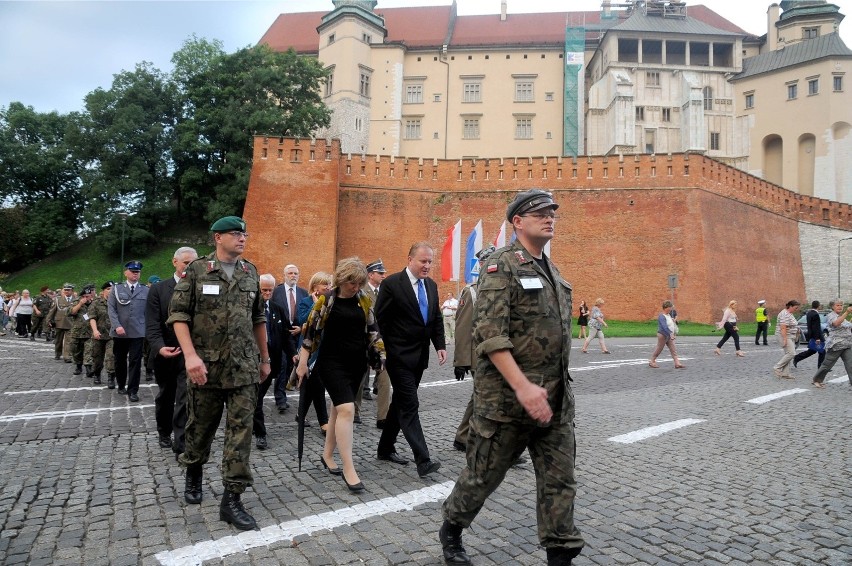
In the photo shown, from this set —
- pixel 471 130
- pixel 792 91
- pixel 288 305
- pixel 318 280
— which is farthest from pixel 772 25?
pixel 318 280

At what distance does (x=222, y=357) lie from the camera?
4.09 m

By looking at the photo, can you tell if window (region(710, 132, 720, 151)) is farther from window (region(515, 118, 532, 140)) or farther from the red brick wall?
the red brick wall

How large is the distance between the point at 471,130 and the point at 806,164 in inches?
1084

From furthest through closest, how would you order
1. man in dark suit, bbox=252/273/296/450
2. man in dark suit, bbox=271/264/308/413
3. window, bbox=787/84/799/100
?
window, bbox=787/84/799/100 → man in dark suit, bbox=271/264/308/413 → man in dark suit, bbox=252/273/296/450

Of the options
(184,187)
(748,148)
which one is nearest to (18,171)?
(184,187)

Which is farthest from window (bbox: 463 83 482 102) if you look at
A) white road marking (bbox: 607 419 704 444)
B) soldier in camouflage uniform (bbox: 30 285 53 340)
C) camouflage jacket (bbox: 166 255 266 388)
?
camouflage jacket (bbox: 166 255 266 388)

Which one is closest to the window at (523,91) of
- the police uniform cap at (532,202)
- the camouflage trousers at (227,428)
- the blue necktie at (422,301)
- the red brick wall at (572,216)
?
the red brick wall at (572,216)

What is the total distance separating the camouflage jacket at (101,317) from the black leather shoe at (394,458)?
7116 mm

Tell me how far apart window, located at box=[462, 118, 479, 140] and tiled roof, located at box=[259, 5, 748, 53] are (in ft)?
22.7

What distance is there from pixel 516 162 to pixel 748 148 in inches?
1114

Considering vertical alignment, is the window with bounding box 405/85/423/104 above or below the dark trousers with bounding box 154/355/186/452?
above

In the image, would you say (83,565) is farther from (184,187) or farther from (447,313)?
(184,187)

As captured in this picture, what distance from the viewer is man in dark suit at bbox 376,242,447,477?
17.1 ft

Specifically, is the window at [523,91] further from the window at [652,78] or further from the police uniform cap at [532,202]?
the police uniform cap at [532,202]
